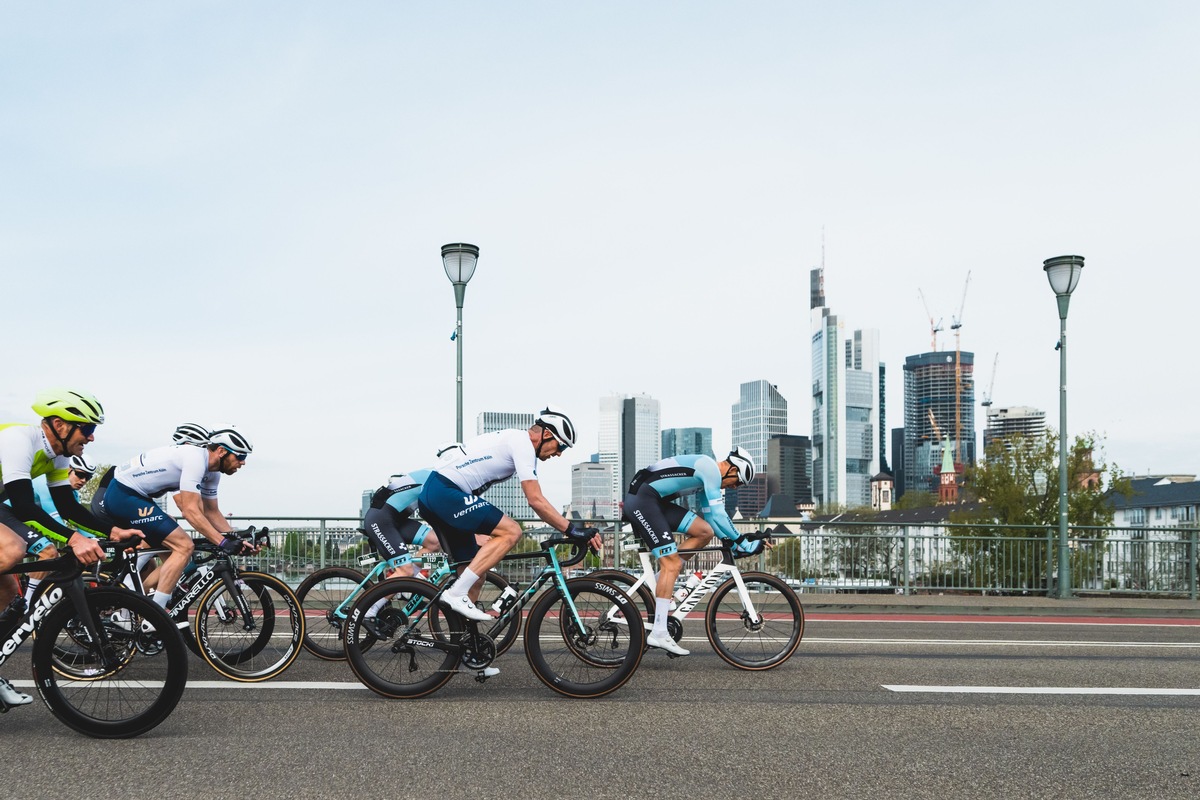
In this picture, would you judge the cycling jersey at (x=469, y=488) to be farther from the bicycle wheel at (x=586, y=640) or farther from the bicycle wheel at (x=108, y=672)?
the bicycle wheel at (x=108, y=672)

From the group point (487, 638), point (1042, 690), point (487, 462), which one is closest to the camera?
point (487, 638)

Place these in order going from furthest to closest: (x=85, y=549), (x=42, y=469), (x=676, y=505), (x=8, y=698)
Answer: (x=676, y=505) < (x=42, y=469) < (x=8, y=698) < (x=85, y=549)

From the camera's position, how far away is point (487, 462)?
7.22 meters

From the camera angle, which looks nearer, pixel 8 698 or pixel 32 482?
pixel 8 698

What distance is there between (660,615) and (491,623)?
1.79m

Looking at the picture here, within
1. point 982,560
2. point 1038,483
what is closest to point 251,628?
point 982,560

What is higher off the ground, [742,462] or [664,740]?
[742,462]

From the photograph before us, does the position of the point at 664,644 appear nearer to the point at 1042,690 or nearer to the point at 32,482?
the point at 1042,690

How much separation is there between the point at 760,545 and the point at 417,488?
9.60 ft

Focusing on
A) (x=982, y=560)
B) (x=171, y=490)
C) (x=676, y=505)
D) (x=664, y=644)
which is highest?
(x=171, y=490)

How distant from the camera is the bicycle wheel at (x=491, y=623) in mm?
6898

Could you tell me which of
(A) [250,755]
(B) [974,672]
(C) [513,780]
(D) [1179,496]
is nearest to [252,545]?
(A) [250,755]

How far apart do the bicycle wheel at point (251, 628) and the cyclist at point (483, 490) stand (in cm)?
126

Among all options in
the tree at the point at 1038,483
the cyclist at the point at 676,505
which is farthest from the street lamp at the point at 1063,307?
the tree at the point at 1038,483
